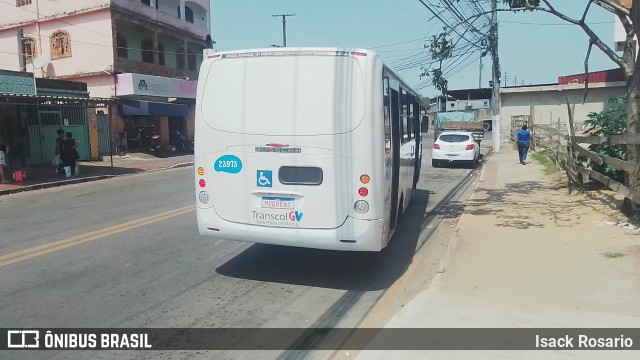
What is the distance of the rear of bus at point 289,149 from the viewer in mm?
5465

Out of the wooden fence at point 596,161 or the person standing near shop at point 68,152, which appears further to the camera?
the person standing near shop at point 68,152

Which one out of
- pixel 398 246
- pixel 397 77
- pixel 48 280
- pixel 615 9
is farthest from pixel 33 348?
pixel 615 9

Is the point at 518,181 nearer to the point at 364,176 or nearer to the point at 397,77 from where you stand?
the point at 397,77

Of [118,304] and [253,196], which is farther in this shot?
[253,196]

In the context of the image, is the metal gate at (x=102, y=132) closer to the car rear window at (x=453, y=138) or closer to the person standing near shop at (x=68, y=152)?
the person standing near shop at (x=68, y=152)

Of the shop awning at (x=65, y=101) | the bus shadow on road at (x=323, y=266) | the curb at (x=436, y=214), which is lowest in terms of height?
the curb at (x=436, y=214)

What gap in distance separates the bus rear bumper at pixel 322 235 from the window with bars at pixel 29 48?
94.6 ft

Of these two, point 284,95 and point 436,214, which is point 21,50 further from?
point 284,95

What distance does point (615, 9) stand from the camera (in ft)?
27.7

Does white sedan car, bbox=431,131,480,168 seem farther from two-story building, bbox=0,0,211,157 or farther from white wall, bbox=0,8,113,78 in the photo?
white wall, bbox=0,8,113,78

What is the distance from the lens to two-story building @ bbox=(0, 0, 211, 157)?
26.9 metres

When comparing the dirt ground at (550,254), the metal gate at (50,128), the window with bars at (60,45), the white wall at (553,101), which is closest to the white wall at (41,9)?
the window with bars at (60,45)

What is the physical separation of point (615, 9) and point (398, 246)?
537cm

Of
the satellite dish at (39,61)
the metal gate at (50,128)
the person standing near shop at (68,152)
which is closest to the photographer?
the person standing near shop at (68,152)
